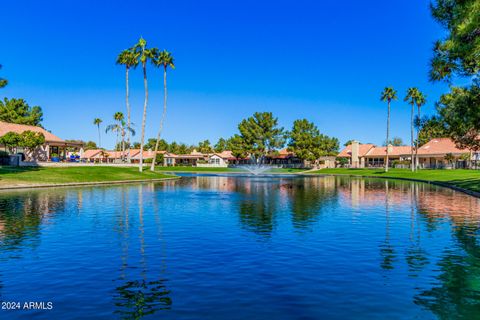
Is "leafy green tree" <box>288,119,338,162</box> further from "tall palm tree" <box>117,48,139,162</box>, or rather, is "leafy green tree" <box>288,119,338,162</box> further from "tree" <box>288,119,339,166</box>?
"tall palm tree" <box>117,48,139,162</box>

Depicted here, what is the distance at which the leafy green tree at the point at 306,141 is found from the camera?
118 m

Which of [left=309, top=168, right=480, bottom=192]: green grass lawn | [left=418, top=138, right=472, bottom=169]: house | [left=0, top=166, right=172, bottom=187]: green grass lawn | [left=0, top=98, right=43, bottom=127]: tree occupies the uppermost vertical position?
[left=0, top=98, right=43, bottom=127]: tree

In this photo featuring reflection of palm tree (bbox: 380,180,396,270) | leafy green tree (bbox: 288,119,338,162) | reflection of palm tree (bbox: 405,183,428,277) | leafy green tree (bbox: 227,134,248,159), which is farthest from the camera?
leafy green tree (bbox: 227,134,248,159)

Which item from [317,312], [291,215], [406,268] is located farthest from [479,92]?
[317,312]

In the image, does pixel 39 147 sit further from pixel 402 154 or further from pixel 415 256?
pixel 402 154

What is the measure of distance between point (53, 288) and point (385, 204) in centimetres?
2507

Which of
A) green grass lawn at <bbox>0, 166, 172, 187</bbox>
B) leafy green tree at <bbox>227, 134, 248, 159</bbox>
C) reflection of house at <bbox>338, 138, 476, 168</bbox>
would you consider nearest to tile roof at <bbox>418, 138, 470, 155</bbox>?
reflection of house at <bbox>338, 138, 476, 168</bbox>

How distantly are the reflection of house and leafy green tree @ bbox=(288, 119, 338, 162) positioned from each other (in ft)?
53.3

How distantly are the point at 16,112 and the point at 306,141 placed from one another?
76.8 metres

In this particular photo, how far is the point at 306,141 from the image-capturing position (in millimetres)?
117500

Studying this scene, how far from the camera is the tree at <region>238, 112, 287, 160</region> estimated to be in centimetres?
12962

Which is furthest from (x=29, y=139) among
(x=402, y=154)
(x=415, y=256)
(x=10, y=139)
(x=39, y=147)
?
(x=402, y=154)

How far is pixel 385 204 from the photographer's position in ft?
98.2

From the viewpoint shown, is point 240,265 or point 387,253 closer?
point 240,265
